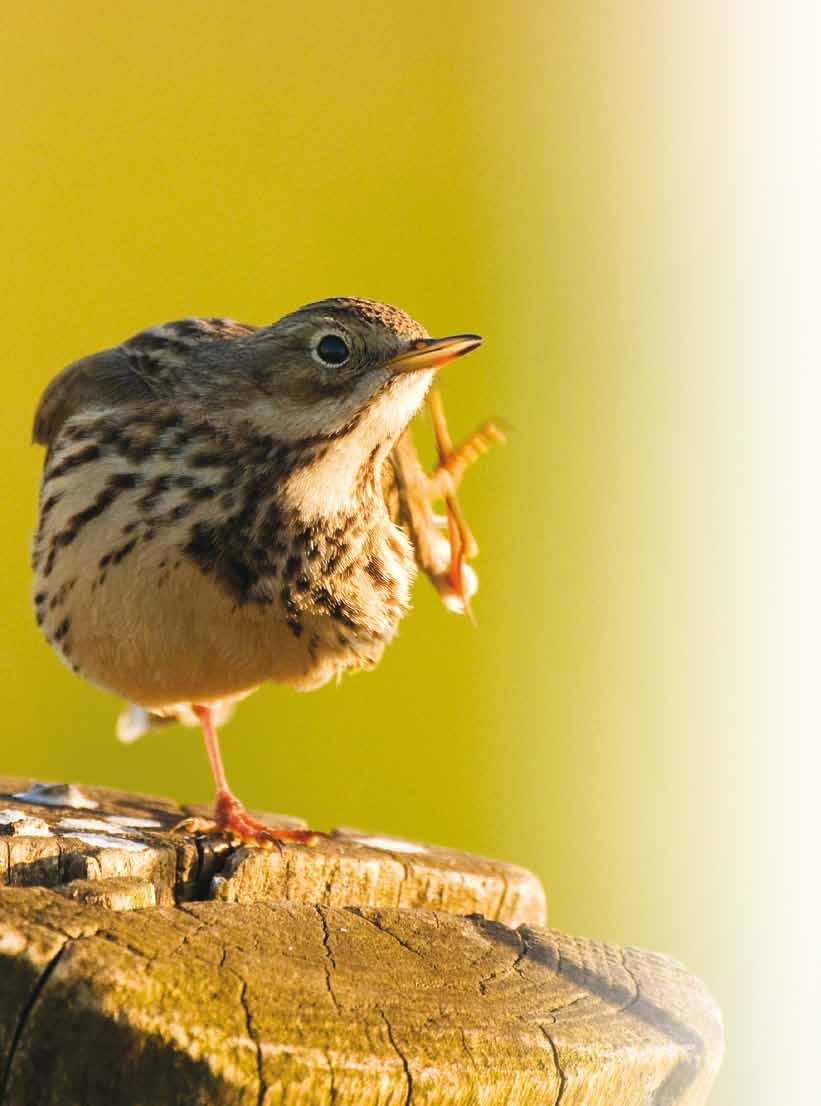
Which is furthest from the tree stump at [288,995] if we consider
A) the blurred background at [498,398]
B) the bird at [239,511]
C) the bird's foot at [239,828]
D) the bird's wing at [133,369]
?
the blurred background at [498,398]

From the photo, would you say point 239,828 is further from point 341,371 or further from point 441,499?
point 441,499

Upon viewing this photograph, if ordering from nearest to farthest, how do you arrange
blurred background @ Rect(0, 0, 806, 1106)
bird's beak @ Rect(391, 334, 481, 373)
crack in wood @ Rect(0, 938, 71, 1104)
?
crack in wood @ Rect(0, 938, 71, 1104) → bird's beak @ Rect(391, 334, 481, 373) → blurred background @ Rect(0, 0, 806, 1106)

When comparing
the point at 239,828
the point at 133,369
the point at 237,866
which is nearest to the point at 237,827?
the point at 239,828

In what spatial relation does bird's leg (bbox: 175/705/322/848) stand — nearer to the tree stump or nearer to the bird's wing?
the tree stump

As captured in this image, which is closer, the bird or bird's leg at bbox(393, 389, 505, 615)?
the bird

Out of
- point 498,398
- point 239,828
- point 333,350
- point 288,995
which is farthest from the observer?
point 498,398

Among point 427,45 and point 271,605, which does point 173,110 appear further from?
point 271,605

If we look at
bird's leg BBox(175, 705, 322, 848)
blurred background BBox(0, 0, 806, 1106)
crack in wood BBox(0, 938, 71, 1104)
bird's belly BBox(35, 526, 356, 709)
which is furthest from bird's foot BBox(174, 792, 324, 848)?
blurred background BBox(0, 0, 806, 1106)

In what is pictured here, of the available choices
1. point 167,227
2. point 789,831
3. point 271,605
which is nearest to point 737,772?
point 789,831
